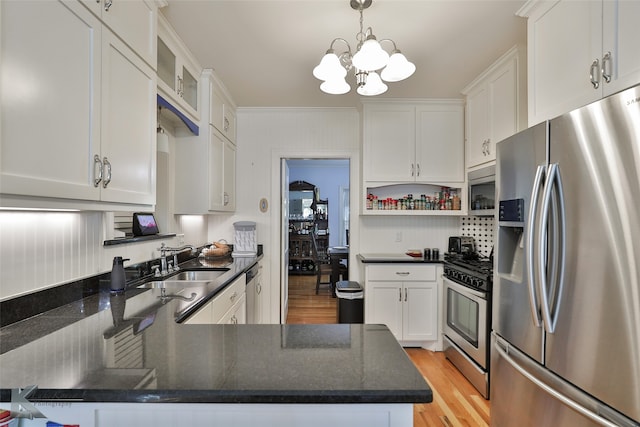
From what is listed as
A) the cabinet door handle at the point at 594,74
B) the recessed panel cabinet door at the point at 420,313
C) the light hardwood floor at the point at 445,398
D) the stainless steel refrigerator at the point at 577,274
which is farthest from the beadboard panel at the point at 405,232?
the cabinet door handle at the point at 594,74

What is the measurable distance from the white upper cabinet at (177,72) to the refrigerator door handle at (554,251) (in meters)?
2.14

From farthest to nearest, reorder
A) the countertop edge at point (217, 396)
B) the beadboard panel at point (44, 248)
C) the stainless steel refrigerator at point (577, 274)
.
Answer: the beadboard panel at point (44, 248)
the stainless steel refrigerator at point (577, 274)
the countertop edge at point (217, 396)

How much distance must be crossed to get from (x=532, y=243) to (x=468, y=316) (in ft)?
4.54

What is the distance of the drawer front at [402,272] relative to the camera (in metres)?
3.10

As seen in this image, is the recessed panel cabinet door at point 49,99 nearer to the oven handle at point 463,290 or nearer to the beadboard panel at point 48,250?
the beadboard panel at point 48,250

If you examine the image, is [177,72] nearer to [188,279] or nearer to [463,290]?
[188,279]

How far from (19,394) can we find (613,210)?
71.9 inches

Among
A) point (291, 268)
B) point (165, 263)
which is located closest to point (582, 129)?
point (165, 263)

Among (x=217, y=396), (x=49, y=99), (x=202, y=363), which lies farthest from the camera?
(x=49, y=99)

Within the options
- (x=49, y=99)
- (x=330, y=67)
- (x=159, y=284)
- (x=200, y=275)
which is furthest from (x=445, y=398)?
(x=49, y=99)

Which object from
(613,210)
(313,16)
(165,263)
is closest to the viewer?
(613,210)

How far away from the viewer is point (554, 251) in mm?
1299

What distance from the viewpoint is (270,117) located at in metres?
3.60

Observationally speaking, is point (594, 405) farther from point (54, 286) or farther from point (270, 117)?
point (270, 117)
